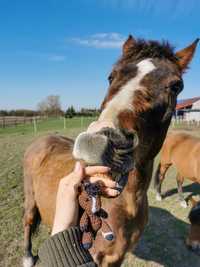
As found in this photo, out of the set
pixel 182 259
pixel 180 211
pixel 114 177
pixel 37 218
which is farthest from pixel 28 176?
pixel 180 211

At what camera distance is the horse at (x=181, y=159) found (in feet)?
19.7

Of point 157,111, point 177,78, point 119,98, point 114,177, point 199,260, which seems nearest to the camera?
point 114,177

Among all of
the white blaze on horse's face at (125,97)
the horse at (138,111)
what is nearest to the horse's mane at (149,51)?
the horse at (138,111)

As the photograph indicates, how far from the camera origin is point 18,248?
3906 mm

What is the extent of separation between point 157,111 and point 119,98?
33 cm

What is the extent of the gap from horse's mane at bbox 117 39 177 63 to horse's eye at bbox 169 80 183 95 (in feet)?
0.81

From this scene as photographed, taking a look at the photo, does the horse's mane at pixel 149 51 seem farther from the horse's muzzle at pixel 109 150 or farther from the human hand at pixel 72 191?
the human hand at pixel 72 191

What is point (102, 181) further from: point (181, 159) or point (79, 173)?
point (181, 159)

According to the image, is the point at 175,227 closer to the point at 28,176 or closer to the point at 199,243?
the point at 199,243

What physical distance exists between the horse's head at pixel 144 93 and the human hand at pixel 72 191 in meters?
0.09

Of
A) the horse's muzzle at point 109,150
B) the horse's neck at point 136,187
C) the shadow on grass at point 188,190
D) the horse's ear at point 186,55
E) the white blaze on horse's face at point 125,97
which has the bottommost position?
the shadow on grass at point 188,190

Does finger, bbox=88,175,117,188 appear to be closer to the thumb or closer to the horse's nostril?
the thumb

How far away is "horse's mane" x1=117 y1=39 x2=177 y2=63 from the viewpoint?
197 centimetres

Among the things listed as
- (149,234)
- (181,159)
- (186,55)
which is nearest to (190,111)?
(181,159)
